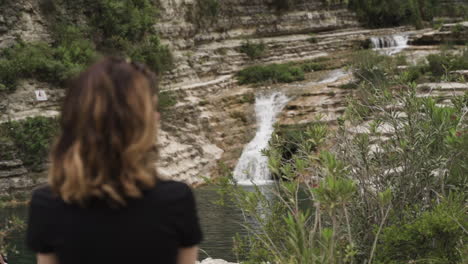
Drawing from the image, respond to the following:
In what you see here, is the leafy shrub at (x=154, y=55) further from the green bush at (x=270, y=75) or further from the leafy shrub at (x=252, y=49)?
the leafy shrub at (x=252, y=49)

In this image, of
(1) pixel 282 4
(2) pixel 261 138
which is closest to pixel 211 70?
(2) pixel 261 138

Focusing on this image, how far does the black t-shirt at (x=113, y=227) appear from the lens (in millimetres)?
1668

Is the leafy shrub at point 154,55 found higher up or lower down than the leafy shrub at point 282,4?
lower down

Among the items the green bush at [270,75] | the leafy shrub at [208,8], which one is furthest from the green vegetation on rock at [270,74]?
the leafy shrub at [208,8]

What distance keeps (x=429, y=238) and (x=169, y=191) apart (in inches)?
145

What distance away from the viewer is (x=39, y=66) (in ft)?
73.8

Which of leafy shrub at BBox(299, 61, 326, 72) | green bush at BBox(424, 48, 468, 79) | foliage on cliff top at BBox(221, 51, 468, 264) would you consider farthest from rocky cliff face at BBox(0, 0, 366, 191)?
foliage on cliff top at BBox(221, 51, 468, 264)

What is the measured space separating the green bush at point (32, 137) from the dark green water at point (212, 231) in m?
3.17

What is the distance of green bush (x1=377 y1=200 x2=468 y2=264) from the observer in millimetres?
4609

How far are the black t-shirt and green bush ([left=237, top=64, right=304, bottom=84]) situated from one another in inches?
1088

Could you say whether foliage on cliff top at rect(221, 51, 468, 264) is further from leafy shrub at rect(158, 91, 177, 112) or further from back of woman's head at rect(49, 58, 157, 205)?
leafy shrub at rect(158, 91, 177, 112)

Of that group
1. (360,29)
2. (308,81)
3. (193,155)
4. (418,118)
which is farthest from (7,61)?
(360,29)

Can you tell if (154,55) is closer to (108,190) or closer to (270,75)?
(270,75)

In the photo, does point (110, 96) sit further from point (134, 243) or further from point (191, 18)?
point (191, 18)
